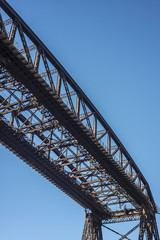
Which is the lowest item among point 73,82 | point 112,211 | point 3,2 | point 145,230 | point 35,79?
point 145,230

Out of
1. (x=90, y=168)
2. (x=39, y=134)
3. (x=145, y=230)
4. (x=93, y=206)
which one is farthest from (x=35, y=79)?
(x=145, y=230)

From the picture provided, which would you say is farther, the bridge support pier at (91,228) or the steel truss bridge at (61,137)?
the bridge support pier at (91,228)

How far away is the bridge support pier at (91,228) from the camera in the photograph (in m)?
38.4

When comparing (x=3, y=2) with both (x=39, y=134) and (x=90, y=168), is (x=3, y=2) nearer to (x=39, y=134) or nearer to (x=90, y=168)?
(x=39, y=134)

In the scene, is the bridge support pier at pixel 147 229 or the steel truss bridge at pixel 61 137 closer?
the steel truss bridge at pixel 61 137

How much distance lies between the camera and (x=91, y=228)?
38750 millimetres

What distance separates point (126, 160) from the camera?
35594 mm

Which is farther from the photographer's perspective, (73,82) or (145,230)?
(145,230)

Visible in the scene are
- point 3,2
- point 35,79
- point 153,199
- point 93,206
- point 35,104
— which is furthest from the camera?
point 153,199

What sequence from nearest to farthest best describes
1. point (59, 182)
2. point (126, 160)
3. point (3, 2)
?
point (3, 2)
point (59, 182)
point (126, 160)

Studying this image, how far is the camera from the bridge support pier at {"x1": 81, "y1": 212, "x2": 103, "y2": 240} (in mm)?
38375

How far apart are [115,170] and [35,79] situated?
13886mm

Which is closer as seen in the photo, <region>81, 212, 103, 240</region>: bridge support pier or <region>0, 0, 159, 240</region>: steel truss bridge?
<region>0, 0, 159, 240</region>: steel truss bridge

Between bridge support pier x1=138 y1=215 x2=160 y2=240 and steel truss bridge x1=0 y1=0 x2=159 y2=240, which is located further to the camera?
bridge support pier x1=138 y1=215 x2=160 y2=240
